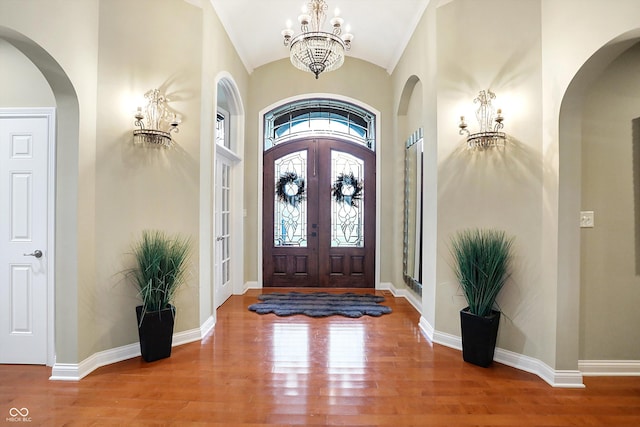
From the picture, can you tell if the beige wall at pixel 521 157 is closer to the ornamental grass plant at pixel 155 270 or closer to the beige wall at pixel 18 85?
the ornamental grass plant at pixel 155 270

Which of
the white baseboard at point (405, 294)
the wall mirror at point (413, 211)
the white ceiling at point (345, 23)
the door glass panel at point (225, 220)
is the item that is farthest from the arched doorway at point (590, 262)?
the door glass panel at point (225, 220)

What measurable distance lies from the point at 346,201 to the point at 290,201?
0.95 m

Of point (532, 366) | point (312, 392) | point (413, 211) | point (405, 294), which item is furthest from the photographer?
point (405, 294)

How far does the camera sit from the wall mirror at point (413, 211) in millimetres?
4465

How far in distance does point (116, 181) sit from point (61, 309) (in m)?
1.11

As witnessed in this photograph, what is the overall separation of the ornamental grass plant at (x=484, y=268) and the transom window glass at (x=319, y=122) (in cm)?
317

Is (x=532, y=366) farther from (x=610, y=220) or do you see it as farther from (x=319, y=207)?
(x=319, y=207)

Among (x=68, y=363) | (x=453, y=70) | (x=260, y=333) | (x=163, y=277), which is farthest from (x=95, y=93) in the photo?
(x=453, y=70)

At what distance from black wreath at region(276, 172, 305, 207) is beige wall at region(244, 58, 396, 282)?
0.41 m

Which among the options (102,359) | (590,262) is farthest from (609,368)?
(102,359)

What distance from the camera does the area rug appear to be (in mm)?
4422

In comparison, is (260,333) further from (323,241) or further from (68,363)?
(323,241)

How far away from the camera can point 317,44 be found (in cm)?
307

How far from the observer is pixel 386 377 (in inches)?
108
